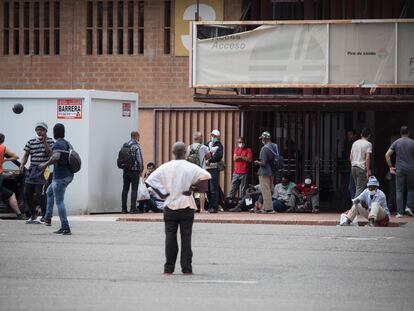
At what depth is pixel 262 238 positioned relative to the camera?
2056cm

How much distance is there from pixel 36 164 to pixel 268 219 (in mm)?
4820

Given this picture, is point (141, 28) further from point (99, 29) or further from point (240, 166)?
point (240, 166)

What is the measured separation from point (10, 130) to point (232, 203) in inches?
213

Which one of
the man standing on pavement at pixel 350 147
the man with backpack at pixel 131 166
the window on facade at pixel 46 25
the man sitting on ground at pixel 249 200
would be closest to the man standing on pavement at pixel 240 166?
the man sitting on ground at pixel 249 200

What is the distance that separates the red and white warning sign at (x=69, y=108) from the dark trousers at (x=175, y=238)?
12.3 m

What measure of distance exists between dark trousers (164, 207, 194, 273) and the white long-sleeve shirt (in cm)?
8

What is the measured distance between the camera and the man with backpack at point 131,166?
2738 cm

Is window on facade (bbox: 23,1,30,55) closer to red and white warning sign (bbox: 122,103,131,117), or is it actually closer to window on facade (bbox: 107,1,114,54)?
window on facade (bbox: 107,1,114,54)

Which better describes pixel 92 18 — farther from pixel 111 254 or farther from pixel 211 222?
pixel 111 254

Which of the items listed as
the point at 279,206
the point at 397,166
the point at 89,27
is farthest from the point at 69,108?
the point at 397,166

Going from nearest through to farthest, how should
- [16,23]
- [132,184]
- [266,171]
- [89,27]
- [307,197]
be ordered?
[266,171], [132,184], [307,197], [89,27], [16,23]

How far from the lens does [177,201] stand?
590 inches

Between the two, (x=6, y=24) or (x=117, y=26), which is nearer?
(x=117, y=26)

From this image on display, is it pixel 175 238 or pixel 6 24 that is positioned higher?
pixel 6 24
